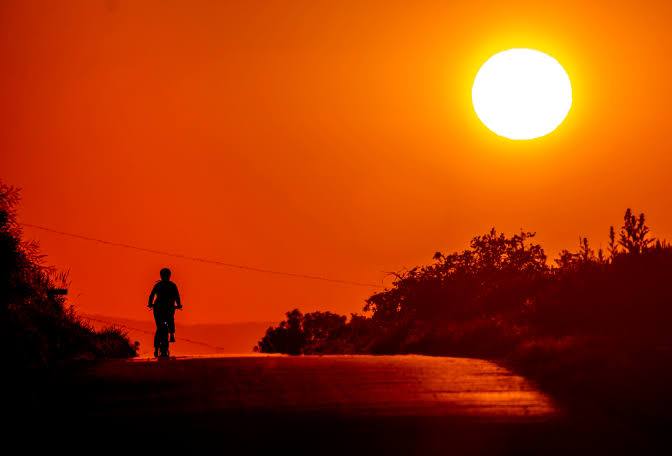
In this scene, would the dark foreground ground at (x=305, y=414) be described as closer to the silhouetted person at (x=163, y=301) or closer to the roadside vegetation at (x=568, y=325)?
the roadside vegetation at (x=568, y=325)

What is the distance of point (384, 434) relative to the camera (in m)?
11.3

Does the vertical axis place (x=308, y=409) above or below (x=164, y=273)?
below

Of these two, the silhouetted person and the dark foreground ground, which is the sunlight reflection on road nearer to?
the dark foreground ground

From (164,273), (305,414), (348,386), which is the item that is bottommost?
(305,414)

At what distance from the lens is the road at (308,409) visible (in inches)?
428

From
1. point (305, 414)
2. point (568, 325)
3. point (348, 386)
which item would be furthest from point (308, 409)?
point (568, 325)

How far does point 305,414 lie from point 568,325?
13396mm

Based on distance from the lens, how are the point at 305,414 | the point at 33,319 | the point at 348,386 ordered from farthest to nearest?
the point at 33,319
the point at 348,386
the point at 305,414

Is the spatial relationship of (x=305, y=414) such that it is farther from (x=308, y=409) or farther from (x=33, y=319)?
(x=33, y=319)

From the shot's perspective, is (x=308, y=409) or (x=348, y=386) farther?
(x=348, y=386)

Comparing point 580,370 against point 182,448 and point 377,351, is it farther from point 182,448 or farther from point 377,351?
point 377,351

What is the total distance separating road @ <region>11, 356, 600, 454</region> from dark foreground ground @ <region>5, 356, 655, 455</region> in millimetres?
14

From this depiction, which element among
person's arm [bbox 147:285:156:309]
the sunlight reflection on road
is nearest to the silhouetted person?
person's arm [bbox 147:285:156:309]

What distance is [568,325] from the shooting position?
24656 millimetres
